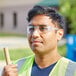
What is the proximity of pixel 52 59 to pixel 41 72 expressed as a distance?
15cm

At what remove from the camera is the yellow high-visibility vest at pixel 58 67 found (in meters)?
3.01

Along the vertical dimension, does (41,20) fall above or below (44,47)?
above

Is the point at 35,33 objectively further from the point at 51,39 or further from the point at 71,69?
the point at 71,69

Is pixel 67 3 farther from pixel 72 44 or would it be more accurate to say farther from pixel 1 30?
pixel 1 30

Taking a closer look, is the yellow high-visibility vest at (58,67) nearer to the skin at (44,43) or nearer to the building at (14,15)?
the skin at (44,43)

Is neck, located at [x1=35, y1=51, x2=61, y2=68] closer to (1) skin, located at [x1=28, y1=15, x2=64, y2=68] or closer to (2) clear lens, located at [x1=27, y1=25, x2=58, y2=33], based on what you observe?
(1) skin, located at [x1=28, y1=15, x2=64, y2=68]

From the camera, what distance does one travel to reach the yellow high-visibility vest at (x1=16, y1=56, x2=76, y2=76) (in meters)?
3.01

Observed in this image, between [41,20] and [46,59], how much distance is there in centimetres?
29

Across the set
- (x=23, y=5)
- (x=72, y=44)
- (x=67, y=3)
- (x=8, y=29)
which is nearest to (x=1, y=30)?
(x=8, y=29)

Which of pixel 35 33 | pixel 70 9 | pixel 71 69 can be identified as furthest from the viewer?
pixel 70 9

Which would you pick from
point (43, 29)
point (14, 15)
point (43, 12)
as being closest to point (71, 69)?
point (43, 29)

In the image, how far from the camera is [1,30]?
43031 mm

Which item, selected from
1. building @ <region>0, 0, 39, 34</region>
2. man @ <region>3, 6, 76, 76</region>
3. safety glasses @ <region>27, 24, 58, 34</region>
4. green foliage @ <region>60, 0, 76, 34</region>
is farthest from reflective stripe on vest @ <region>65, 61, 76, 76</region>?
building @ <region>0, 0, 39, 34</region>

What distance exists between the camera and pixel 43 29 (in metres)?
3.15
